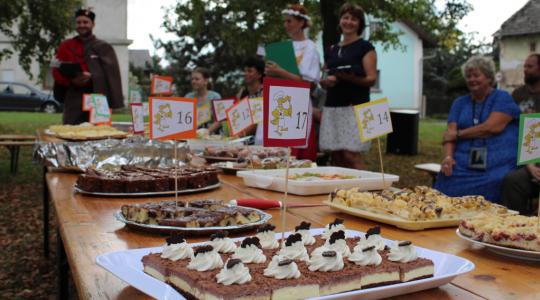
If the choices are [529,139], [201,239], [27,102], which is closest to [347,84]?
[529,139]

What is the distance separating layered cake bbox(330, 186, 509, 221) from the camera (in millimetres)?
1959

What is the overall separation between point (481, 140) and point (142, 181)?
103 inches

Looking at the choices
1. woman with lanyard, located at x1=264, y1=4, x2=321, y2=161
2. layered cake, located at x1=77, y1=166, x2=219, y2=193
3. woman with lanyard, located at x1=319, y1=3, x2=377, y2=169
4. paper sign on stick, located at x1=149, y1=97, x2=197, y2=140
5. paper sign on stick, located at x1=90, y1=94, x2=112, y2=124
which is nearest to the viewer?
paper sign on stick, located at x1=149, y1=97, x2=197, y2=140

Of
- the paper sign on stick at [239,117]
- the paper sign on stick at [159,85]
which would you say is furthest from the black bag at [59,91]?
the paper sign on stick at [239,117]

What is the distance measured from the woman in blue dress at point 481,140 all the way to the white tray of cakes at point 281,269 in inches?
115

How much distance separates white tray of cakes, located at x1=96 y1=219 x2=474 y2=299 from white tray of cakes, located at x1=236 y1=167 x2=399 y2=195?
116cm

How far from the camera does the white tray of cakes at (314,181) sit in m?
2.63

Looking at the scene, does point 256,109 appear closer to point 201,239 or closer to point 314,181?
point 314,181

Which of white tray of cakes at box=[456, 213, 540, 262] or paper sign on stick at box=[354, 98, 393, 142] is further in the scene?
paper sign on stick at box=[354, 98, 393, 142]

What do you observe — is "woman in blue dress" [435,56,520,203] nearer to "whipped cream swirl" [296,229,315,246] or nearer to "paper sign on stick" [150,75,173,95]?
→ "paper sign on stick" [150,75,173,95]

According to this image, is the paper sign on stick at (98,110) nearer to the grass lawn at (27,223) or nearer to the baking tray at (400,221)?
the grass lawn at (27,223)

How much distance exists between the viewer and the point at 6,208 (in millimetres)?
6727

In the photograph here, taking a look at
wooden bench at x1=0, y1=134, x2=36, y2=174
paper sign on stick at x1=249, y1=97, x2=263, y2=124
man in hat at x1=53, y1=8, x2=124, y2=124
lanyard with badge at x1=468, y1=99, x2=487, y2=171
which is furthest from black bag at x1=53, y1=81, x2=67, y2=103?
lanyard with badge at x1=468, y1=99, x2=487, y2=171

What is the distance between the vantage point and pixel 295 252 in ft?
4.33
